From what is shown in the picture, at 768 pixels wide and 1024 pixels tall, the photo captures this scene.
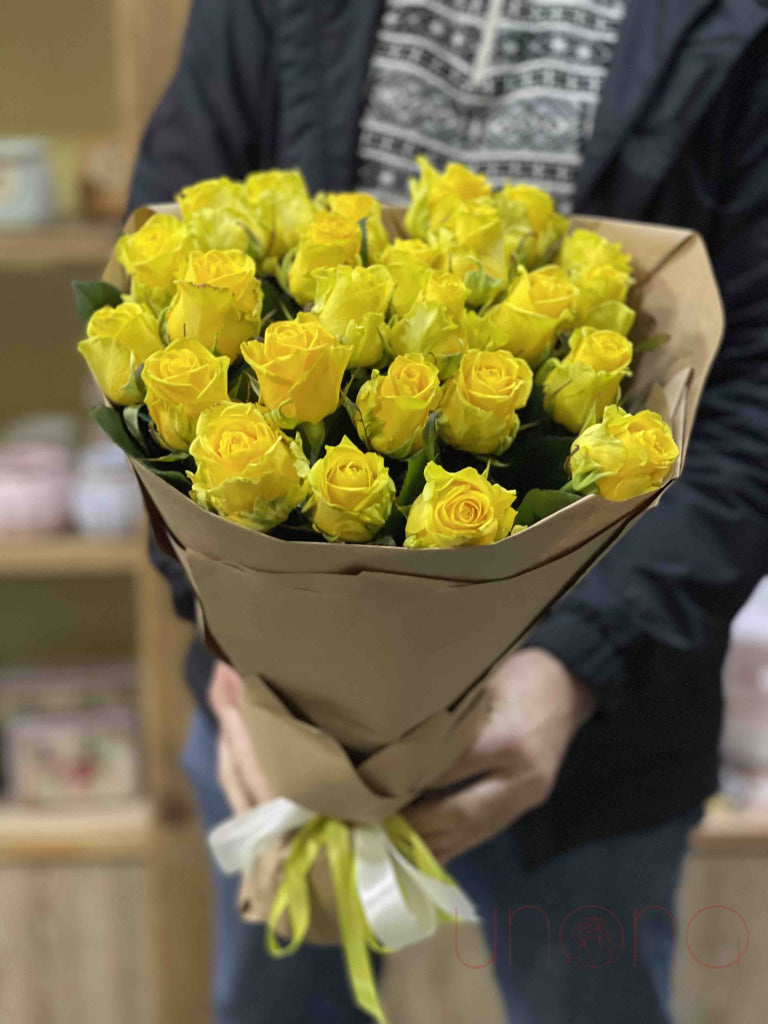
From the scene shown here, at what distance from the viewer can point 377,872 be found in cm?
69

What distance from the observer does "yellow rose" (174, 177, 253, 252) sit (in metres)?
0.57

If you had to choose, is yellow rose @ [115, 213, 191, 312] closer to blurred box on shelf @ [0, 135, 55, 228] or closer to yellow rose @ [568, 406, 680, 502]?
yellow rose @ [568, 406, 680, 502]

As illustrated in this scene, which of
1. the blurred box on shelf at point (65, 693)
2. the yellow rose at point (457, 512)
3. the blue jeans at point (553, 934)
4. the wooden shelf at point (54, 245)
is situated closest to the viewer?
the yellow rose at point (457, 512)

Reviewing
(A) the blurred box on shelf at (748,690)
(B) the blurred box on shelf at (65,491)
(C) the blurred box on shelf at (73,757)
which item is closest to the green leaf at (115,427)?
(B) the blurred box on shelf at (65,491)

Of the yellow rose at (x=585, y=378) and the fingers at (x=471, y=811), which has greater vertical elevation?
the yellow rose at (x=585, y=378)

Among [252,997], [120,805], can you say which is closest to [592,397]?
[252,997]

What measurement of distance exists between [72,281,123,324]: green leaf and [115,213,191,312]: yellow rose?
34 mm

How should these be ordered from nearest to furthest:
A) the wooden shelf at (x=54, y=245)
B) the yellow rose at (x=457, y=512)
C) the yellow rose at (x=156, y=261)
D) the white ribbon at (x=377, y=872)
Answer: the yellow rose at (x=457, y=512), the yellow rose at (x=156, y=261), the white ribbon at (x=377, y=872), the wooden shelf at (x=54, y=245)

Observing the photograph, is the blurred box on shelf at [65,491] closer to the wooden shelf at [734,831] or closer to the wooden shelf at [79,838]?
the wooden shelf at [79,838]

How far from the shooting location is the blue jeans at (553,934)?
0.91m

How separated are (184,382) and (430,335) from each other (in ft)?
0.40

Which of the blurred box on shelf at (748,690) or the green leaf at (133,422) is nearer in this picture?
the green leaf at (133,422)

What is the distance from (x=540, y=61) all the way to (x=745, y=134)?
6.8 inches

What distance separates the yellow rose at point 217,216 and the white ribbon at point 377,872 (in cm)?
38
